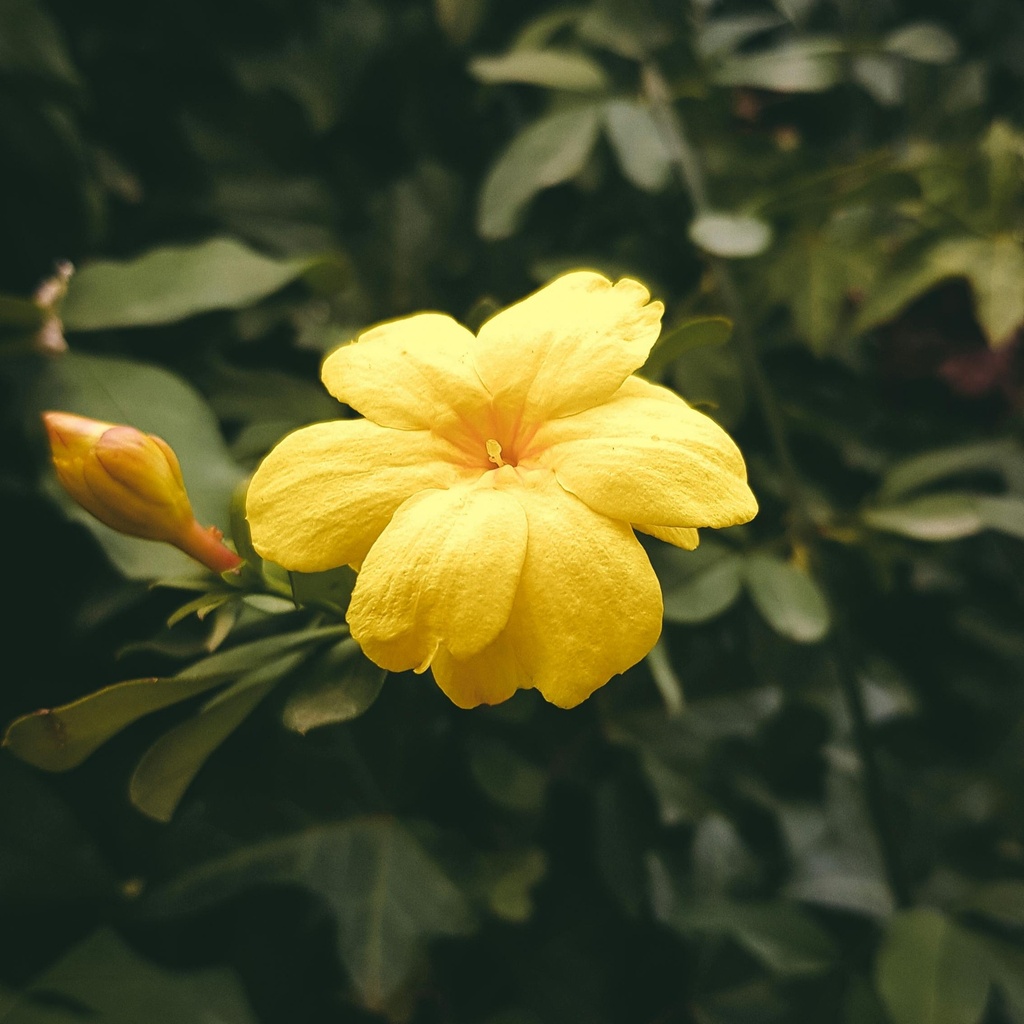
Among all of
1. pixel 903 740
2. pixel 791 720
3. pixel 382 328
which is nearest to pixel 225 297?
pixel 382 328

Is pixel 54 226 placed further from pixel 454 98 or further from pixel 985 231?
pixel 985 231

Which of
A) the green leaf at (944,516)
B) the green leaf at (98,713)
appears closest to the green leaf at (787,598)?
the green leaf at (944,516)

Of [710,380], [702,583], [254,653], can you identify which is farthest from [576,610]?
[710,380]

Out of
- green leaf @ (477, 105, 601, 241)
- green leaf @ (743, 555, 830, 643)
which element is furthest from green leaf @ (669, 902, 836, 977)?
green leaf @ (477, 105, 601, 241)

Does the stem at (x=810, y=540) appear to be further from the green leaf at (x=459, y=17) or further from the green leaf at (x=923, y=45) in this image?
the green leaf at (x=923, y=45)

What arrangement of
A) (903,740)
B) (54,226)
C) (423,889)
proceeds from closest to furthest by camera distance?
1. (423,889)
2. (54,226)
3. (903,740)
